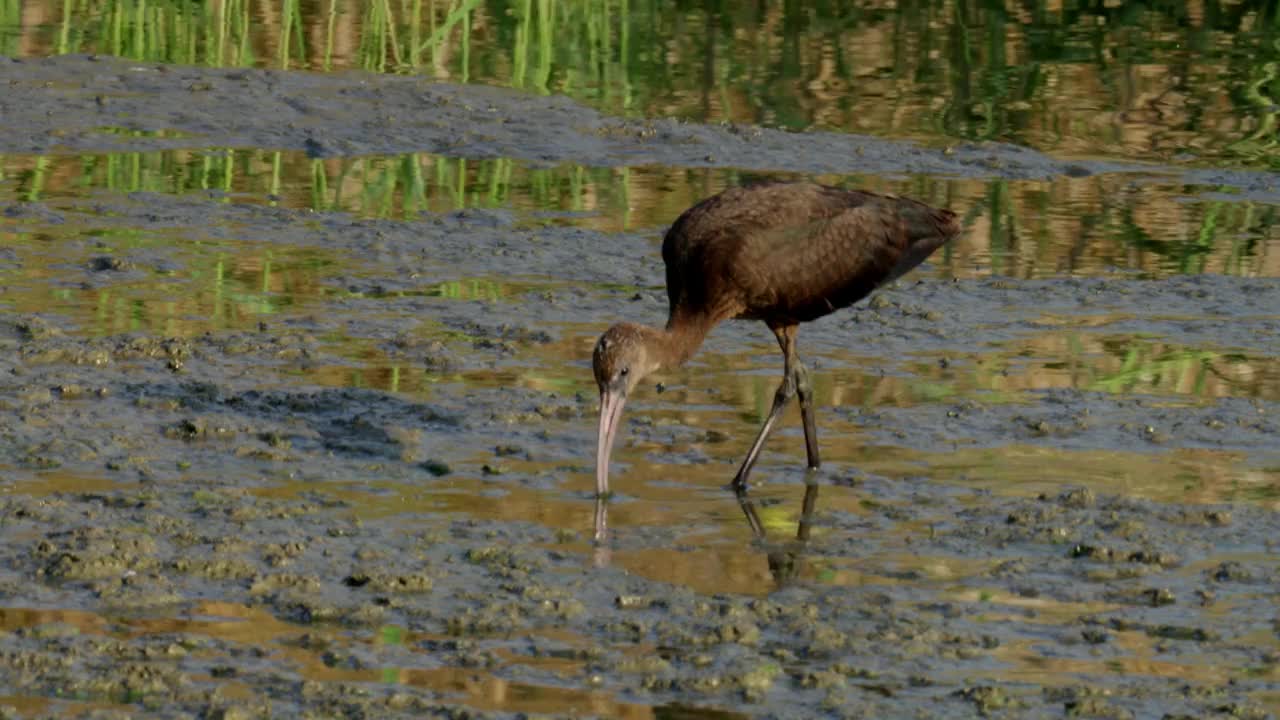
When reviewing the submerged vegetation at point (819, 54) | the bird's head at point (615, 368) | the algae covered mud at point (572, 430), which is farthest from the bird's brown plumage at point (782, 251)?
the submerged vegetation at point (819, 54)

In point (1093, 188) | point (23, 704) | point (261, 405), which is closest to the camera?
point (23, 704)

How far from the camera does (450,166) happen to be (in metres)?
12.4

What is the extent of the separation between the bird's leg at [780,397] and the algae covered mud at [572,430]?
10cm

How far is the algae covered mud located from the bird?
28 cm

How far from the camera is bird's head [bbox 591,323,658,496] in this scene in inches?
289

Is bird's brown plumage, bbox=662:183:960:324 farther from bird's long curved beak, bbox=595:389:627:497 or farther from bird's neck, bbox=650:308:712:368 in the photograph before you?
bird's long curved beak, bbox=595:389:627:497

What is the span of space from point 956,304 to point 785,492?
2640 mm

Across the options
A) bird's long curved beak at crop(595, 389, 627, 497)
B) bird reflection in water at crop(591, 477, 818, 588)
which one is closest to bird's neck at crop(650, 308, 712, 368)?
bird's long curved beak at crop(595, 389, 627, 497)

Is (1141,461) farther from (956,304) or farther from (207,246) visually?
(207,246)

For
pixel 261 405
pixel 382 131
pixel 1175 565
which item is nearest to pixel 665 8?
pixel 382 131

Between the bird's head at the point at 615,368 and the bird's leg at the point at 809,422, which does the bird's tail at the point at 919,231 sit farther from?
the bird's head at the point at 615,368

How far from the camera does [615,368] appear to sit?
741 cm

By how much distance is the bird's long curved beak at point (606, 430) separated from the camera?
7176 millimetres

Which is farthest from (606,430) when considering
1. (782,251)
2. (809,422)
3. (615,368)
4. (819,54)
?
(819,54)
